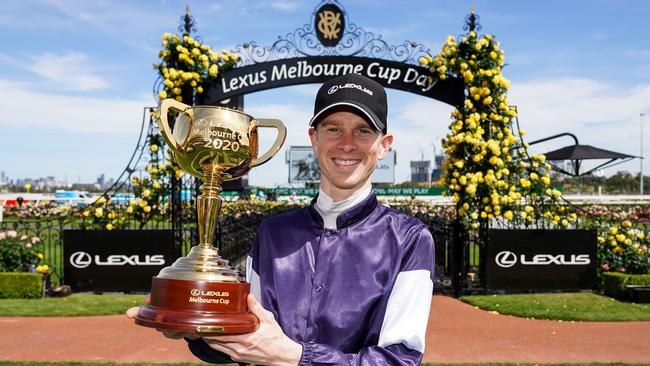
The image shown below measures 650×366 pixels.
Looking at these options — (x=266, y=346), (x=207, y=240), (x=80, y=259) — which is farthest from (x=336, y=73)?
(x=266, y=346)

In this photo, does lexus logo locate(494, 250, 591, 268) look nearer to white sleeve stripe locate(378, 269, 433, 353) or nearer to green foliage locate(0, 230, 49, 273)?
green foliage locate(0, 230, 49, 273)

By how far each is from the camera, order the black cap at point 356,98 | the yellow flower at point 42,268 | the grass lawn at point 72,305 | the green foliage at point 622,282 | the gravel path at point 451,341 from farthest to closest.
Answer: the yellow flower at point 42,268, the green foliage at point 622,282, the grass lawn at point 72,305, the gravel path at point 451,341, the black cap at point 356,98

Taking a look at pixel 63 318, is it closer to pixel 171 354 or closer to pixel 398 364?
pixel 171 354

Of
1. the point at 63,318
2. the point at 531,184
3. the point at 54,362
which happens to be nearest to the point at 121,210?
the point at 63,318

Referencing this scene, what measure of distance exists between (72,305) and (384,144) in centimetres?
841

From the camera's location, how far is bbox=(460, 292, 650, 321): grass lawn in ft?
28.0

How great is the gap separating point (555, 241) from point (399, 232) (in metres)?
9.24

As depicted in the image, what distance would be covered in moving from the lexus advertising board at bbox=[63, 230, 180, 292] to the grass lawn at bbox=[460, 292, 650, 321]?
5.45m

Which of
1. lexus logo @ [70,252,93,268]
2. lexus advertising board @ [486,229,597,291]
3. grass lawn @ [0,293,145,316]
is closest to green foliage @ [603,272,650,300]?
lexus advertising board @ [486,229,597,291]

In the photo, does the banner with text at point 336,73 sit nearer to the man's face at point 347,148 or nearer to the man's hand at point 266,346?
the man's face at point 347,148

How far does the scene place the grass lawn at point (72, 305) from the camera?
8.65 meters

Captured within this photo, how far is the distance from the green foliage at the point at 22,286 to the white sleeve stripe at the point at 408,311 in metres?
9.67

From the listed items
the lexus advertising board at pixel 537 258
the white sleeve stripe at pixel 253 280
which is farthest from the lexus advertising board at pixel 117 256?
the white sleeve stripe at pixel 253 280

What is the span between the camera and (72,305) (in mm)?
9109
